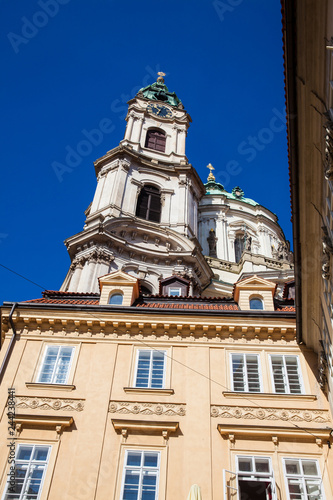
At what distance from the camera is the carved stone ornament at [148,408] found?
12.6m

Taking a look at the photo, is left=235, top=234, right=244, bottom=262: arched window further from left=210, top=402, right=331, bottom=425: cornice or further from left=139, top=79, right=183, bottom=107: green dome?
left=210, top=402, right=331, bottom=425: cornice

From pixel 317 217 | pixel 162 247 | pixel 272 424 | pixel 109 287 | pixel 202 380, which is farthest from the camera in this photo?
pixel 162 247

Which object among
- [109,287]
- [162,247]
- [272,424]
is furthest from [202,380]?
[162,247]

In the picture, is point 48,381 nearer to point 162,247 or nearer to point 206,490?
point 206,490

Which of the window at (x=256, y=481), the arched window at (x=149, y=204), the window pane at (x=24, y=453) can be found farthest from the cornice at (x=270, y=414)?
the arched window at (x=149, y=204)

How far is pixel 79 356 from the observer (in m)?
13.8

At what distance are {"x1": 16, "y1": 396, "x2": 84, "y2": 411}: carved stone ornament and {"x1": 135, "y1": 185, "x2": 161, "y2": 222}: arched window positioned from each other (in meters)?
21.8

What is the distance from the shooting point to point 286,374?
1343cm

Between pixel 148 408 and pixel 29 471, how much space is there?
2982 mm

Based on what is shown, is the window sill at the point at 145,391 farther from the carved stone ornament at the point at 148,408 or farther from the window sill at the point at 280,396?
the window sill at the point at 280,396

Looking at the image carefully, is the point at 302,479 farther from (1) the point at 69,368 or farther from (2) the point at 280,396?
(1) the point at 69,368

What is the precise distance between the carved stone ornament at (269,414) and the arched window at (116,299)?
189 inches

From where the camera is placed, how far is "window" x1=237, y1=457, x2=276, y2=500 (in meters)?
11.1

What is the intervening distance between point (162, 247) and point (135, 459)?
20.3 metres
